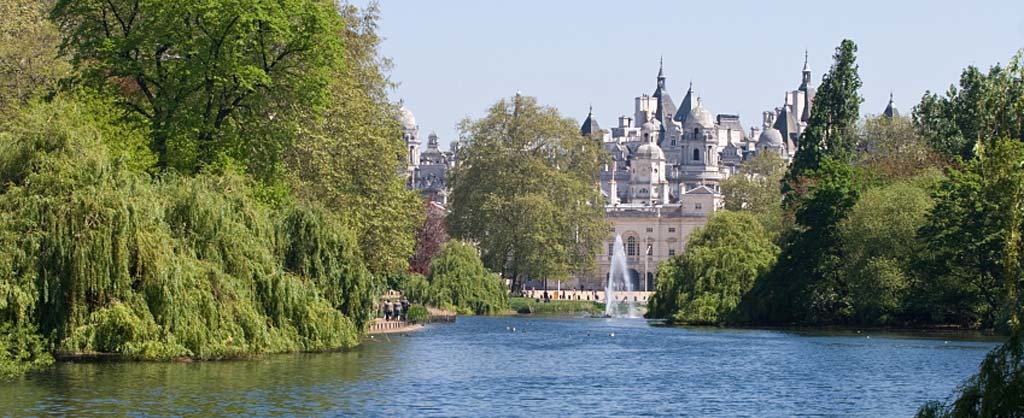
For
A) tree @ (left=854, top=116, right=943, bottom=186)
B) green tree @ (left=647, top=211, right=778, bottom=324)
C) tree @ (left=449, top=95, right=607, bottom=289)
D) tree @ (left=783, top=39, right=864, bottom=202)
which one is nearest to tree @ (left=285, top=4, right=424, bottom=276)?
green tree @ (left=647, top=211, right=778, bottom=324)

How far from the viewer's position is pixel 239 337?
34.6 m

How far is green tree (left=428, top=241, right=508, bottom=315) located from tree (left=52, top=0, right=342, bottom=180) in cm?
3522

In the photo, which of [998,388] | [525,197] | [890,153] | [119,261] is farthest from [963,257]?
[525,197]

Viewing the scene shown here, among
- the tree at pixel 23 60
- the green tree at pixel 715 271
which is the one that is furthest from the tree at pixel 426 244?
the tree at pixel 23 60

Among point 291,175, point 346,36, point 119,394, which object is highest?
point 346,36

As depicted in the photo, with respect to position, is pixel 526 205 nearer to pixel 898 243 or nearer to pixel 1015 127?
pixel 898 243

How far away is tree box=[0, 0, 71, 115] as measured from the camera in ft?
148

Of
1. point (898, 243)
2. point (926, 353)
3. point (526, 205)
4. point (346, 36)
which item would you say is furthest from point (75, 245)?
point (526, 205)

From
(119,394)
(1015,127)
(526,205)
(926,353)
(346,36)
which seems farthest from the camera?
(526,205)

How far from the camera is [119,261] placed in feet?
105

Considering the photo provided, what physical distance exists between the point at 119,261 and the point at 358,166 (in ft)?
66.9

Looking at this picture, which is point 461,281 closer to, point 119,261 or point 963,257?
point 963,257

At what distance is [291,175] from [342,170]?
2499 mm

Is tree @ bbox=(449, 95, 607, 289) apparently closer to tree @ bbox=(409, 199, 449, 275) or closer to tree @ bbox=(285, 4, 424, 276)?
tree @ bbox=(409, 199, 449, 275)
